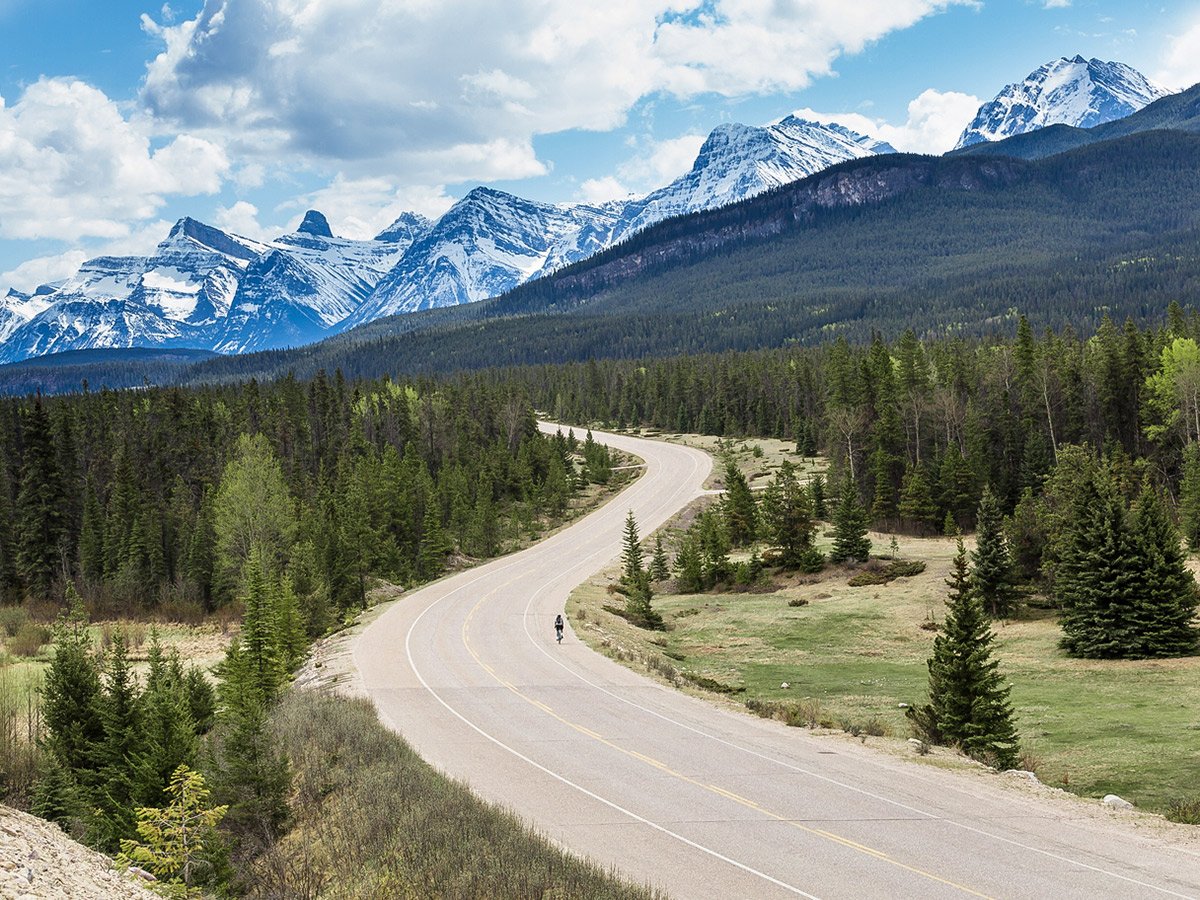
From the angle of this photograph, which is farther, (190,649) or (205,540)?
(205,540)

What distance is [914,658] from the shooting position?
42.4 metres

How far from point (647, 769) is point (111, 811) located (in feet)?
49.2

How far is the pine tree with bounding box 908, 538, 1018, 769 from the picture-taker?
24.1 m

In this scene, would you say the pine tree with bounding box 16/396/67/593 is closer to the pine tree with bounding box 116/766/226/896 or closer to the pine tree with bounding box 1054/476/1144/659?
the pine tree with bounding box 116/766/226/896

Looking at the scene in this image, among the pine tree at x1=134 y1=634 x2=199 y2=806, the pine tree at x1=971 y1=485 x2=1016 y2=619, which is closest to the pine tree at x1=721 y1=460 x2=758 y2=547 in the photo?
the pine tree at x1=971 y1=485 x2=1016 y2=619

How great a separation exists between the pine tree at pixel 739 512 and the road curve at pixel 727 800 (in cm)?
4009

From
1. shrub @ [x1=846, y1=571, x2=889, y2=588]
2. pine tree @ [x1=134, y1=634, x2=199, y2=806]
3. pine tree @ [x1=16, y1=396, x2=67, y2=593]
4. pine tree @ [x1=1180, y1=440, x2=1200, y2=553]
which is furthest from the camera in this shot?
pine tree @ [x1=16, y1=396, x2=67, y2=593]

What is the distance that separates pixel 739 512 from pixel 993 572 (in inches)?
1093

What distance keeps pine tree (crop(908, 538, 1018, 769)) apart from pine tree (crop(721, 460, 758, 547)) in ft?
160

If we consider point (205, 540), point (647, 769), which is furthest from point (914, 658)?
point (205, 540)

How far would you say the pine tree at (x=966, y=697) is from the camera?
2406 centimetres

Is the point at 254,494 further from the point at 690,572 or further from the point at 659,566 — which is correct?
the point at 690,572

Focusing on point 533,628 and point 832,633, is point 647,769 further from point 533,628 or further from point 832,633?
point 832,633

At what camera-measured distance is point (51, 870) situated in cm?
1159
